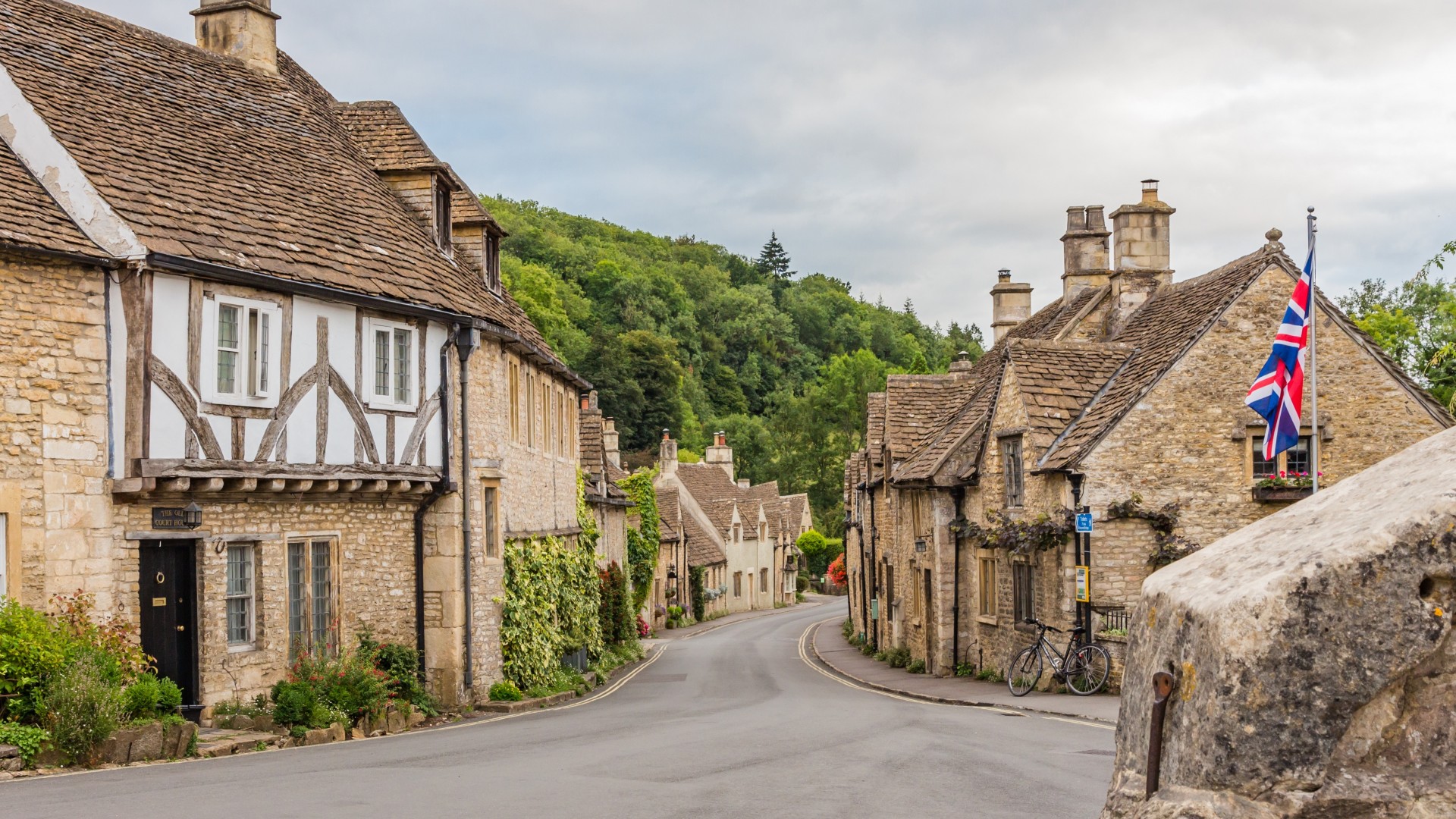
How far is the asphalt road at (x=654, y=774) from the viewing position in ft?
33.8

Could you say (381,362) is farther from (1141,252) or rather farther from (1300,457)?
(1141,252)

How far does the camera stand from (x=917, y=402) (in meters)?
33.9

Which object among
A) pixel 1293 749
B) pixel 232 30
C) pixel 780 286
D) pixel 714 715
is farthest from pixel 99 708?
pixel 780 286

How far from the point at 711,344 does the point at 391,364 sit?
9516 cm

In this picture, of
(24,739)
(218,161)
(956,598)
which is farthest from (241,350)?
(956,598)

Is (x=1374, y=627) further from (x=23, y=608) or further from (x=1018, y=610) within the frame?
(x=1018, y=610)

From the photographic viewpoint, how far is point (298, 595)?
1800 centimetres

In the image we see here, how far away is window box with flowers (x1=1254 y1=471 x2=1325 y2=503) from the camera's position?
21.6 meters

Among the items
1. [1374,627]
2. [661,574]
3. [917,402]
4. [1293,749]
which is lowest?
[661,574]

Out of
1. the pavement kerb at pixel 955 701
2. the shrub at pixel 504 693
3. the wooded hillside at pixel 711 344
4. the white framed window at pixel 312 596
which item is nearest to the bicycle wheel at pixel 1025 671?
the pavement kerb at pixel 955 701

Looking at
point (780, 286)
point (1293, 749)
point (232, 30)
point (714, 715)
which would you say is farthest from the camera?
point (780, 286)

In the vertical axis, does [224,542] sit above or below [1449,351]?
below

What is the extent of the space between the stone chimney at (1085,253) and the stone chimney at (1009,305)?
8583mm

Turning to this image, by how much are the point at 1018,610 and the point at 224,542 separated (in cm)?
1390
